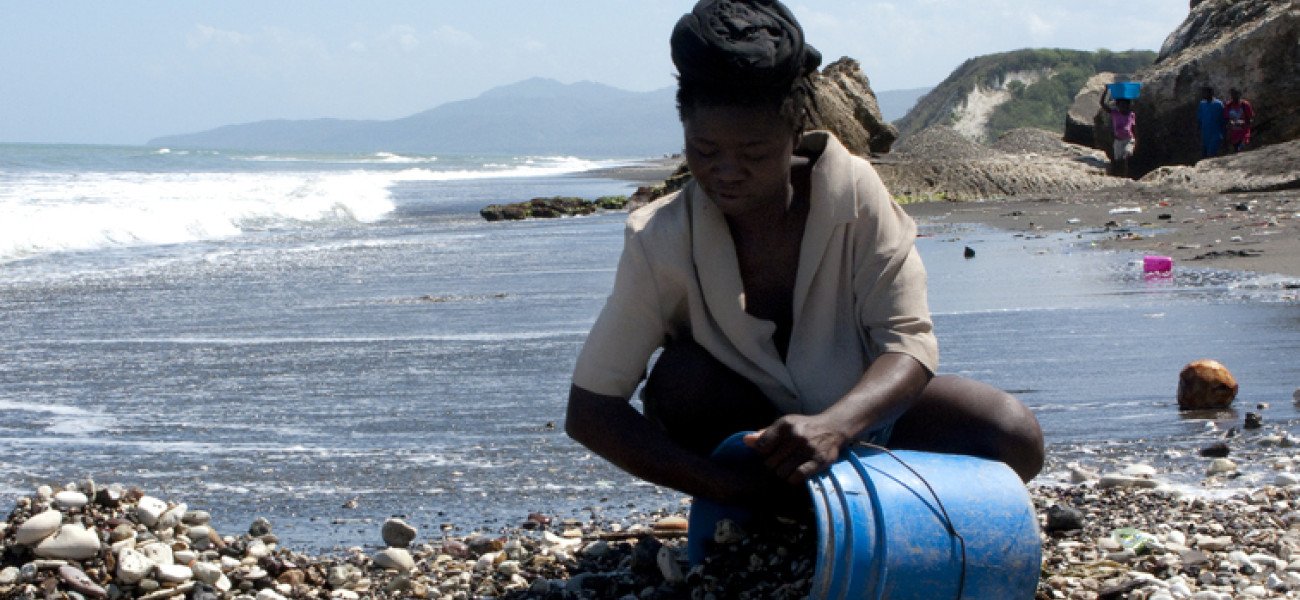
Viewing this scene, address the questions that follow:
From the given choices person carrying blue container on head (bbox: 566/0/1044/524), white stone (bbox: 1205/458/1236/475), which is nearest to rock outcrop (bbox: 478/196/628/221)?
white stone (bbox: 1205/458/1236/475)

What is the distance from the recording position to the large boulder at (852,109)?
1825 cm

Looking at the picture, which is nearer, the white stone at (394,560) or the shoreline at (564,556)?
the shoreline at (564,556)

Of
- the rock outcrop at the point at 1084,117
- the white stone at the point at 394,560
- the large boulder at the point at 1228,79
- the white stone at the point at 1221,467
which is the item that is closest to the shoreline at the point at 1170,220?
the large boulder at the point at 1228,79

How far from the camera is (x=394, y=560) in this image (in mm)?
2732

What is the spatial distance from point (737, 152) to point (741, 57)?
0.19 metres

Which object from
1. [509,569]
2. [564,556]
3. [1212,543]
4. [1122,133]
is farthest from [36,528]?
[1122,133]

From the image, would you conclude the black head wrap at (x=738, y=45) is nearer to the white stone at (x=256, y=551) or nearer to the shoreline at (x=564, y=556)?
the shoreline at (x=564, y=556)

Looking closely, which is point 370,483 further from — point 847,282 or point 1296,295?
point 1296,295

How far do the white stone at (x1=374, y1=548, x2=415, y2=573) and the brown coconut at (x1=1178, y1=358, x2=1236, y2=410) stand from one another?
273 centimetres

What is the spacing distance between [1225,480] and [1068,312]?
318 cm

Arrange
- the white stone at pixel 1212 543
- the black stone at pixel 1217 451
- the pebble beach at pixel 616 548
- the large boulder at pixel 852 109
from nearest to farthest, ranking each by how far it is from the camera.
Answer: the pebble beach at pixel 616 548 → the white stone at pixel 1212 543 → the black stone at pixel 1217 451 → the large boulder at pixel 852 109

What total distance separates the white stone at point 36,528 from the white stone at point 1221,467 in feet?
9.38

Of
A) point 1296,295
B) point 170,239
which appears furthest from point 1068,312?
point 170,239

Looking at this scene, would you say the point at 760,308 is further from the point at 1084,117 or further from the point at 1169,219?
the point at 1084,117
